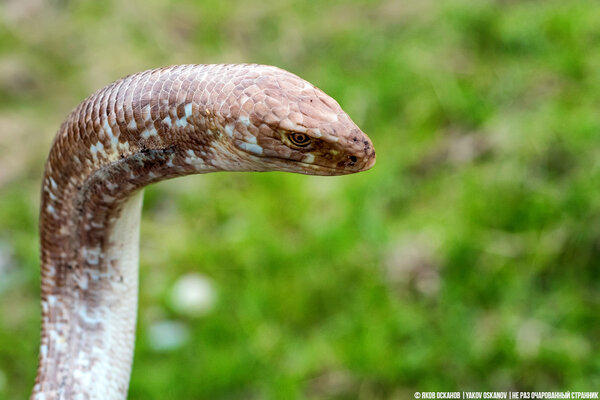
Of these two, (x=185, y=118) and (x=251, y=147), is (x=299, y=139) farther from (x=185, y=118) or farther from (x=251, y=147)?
(x=185, y=118)

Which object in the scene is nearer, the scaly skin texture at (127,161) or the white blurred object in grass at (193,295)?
the scaly skin texture at (127,161)

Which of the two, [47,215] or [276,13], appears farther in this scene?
[276,13]

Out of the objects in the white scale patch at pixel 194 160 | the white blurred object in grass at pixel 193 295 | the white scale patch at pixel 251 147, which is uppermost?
the white blurred object in grass at pixel 193 295

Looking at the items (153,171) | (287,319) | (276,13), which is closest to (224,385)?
(287,319)

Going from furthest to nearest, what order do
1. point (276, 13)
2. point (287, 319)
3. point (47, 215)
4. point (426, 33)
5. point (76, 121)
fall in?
point (276, 13) < point (426, 33) < point (287, 319) < point (47, 215) < point (76, 121)

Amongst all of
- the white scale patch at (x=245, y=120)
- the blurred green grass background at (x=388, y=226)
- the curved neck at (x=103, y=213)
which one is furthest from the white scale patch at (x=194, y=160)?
the blurred green grass background at (x=388, y=226)

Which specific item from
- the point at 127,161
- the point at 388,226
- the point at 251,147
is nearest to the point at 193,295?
the point at 388,226

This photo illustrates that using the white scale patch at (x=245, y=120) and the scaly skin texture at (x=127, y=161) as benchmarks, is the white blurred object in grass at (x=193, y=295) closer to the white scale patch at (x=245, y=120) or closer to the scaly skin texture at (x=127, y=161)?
the scaly skin texture at (x=127, y=161)

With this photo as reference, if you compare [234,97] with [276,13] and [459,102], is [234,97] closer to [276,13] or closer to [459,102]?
[459,102]

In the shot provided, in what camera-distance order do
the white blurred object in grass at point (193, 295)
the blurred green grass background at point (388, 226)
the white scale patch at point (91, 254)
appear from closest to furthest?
the white scale patch at point (91, 254) → the blurred green grass background at point (388, 226) → the white blurred object in grass at point (193, 295)
